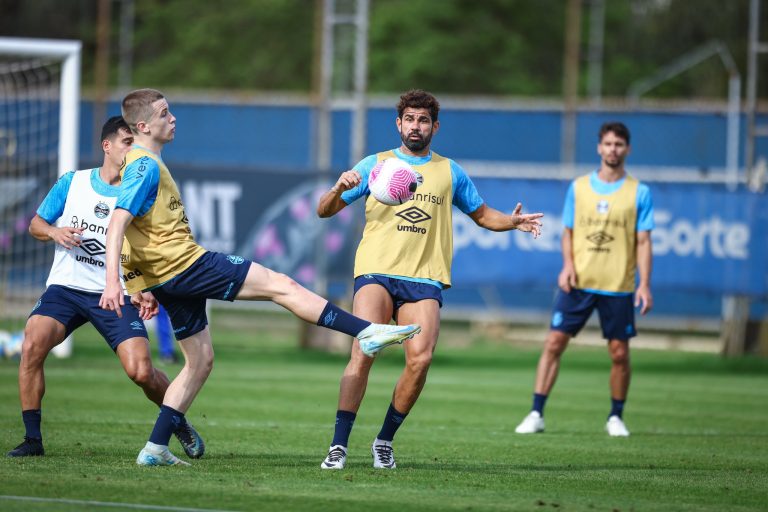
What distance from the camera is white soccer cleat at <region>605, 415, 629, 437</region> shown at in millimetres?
11477

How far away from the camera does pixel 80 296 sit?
890 cm

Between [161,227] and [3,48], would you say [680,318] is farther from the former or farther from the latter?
[161,227]

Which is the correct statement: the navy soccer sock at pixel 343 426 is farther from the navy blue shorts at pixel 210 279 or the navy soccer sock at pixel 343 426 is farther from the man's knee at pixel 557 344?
the man's knee at pixel 557 344

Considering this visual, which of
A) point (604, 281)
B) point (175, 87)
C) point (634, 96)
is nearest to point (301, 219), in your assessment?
point (604, 281)

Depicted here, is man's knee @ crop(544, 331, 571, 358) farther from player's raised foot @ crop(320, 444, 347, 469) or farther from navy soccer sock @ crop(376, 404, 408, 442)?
player's raised foot @ crop(320, 444, 347, 469)

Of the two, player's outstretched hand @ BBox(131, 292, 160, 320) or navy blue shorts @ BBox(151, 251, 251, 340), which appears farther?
player's outstretched hand @ BBox(131, 292, 160, 320)

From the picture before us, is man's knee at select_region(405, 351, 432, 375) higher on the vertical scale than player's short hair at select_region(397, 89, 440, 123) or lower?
lower

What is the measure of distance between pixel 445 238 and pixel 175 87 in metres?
38.1

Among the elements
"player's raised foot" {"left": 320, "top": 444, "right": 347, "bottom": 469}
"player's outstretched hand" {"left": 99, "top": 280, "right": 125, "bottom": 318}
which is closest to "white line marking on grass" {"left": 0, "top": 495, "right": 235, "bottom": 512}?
"player's outstretched hand" {"left": 99, "top": 280, "right": 125, "bottom": 318}

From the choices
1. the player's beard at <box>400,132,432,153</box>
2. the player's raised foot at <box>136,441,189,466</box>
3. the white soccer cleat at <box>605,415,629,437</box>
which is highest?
the player's beard at <box>400,132,432,153</box>

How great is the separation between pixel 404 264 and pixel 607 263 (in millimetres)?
3796

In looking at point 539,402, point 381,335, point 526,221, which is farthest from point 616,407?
point 381,335

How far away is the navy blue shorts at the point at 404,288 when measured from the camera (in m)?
8.66

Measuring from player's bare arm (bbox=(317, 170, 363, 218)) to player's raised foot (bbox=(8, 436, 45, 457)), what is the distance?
2371 mm
